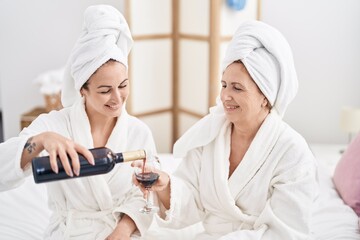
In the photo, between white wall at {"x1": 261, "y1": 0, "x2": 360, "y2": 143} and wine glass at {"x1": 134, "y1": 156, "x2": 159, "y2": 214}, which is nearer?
wine glass at {"x1": 134, "y1": 156, "x2": 159, "y2": 214}

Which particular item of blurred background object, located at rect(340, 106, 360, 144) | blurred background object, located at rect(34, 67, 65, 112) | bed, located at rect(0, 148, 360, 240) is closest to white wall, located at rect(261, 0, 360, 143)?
blurred background object, located at rect(340, 106, 360, 144)

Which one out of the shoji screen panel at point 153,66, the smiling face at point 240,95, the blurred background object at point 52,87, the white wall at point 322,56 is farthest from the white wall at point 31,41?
the smiling face at point 240,95

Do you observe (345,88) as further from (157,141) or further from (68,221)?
(68,221)

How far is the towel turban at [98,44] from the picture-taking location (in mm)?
1673

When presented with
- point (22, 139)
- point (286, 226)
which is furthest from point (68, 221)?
point (286, 226)

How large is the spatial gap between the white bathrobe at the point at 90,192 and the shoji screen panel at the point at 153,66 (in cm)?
205

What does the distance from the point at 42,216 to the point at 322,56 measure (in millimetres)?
2476

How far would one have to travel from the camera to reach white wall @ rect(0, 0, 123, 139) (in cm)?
405

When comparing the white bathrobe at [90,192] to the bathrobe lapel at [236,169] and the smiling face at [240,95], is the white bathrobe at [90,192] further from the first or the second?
the smiling face at [240,95]

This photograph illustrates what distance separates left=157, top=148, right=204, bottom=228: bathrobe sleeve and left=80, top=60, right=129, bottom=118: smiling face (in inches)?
12.4

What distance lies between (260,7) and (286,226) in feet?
8.10

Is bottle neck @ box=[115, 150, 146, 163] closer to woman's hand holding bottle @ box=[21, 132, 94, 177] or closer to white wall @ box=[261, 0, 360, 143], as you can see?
woman's hand holding bottle @ box=[21, 132, 94, 177]

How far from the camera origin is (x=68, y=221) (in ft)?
5.87

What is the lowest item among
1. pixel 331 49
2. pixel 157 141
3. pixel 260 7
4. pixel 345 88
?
pixel 157 141
